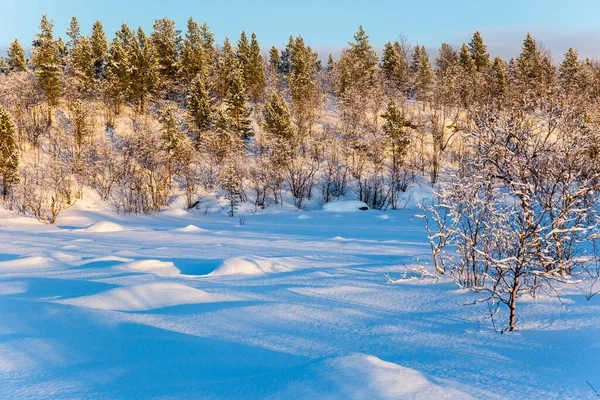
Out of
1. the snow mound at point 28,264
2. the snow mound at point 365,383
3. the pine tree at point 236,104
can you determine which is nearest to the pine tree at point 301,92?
the pine tree at point 236,104

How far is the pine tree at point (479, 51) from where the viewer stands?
55531 mm

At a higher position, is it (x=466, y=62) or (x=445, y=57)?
(x=445, y=57)

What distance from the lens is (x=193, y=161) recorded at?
105 feet

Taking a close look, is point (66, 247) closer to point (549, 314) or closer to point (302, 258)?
point (302, 258)

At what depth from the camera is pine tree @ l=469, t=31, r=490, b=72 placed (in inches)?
2186

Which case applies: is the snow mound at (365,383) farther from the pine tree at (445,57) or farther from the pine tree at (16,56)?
the pine tree at (445,57)

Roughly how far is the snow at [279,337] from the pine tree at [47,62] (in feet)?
121

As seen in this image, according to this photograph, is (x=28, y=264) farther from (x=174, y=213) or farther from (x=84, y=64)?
(x=84, y=64)

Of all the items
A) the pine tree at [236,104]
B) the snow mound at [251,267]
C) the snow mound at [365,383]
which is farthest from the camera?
the pine tree at [236,104]

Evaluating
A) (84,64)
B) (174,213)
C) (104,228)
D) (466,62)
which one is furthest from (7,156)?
(466,62)

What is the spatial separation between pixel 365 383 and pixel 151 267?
4.92 metres

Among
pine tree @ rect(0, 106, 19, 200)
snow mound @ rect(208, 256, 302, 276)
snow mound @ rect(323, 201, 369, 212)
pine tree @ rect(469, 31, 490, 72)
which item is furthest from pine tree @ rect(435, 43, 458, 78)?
snow mound @ rect(208, 256, 302, 276)

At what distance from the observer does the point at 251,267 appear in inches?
241

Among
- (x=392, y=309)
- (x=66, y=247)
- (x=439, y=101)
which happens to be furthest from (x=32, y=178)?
(x=439, y=101)
